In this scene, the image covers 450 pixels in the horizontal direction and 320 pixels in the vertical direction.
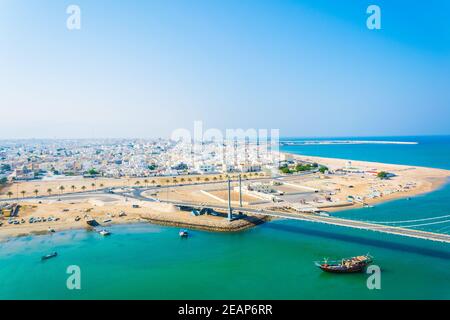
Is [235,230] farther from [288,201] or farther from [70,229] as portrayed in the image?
[70,229]

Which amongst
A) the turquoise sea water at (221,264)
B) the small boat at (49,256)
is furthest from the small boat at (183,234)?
the small boat at (49,256)

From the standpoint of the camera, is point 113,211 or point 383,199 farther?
point 383,199

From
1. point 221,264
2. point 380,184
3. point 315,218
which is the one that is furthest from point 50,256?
point 380,184

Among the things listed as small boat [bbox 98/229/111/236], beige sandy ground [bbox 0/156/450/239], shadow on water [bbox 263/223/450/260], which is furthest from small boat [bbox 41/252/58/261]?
shadow on water [bbox 263/223/450/260]

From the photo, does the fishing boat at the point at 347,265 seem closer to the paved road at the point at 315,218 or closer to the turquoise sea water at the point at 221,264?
the turquoise sea water at the point at 221,264

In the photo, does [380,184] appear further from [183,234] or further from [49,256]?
[49,256]

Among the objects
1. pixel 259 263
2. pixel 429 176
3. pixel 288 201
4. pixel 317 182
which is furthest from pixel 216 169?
pixel 259 263
